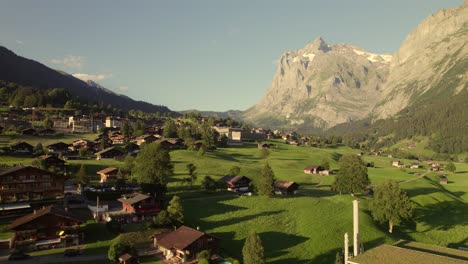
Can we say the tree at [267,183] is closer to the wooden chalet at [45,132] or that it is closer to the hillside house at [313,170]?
the hillside house at [313,170]

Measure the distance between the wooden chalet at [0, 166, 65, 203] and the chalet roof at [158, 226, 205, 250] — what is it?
30.5 m

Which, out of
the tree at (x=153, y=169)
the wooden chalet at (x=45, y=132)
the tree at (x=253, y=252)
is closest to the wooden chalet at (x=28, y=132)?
the wooden chalet at (x=45, y=132)

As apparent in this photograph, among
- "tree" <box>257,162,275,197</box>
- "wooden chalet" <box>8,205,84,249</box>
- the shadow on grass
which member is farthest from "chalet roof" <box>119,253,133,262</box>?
"tree" <box>257,162,275,197</box>

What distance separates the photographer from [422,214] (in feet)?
283

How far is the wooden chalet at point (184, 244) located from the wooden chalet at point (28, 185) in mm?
28840

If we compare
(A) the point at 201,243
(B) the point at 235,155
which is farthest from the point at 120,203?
(B) the point at 235,155

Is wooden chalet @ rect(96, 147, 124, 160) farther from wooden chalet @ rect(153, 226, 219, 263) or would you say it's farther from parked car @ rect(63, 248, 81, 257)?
parked car @ rect(63, 248, 81, 257)

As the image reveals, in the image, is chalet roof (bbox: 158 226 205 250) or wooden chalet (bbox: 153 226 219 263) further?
chalet roof (bbox: 158 226 205 250)

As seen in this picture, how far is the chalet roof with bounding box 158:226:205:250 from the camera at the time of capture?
55653mm

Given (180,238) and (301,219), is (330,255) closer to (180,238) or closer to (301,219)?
(301,219)

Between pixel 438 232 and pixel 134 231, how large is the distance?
58.8 m

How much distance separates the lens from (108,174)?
3767 inches

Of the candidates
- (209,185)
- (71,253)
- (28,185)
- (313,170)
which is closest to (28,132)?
(28,185)

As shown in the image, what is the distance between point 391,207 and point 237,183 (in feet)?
122
